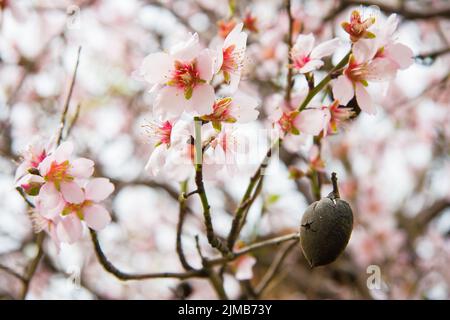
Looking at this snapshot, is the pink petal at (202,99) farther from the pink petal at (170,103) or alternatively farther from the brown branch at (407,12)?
the brown branch at (407,12)

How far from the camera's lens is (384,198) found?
4.98 m

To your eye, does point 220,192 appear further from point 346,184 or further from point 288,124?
point 288,124

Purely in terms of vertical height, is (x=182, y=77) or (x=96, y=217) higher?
(x=182, y=77)

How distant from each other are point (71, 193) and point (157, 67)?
1.16 feet

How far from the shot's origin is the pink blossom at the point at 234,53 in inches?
42.5

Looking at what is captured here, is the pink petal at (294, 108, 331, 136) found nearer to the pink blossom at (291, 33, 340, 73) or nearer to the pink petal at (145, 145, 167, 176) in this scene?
the pink blossom at (291, 33, 340, 73)

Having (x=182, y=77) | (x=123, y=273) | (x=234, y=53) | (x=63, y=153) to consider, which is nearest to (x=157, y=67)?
(x=182, y=77)

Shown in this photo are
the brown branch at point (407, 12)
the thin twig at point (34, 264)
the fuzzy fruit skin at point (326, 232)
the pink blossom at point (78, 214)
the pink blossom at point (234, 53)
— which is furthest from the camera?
the brown branch at point (407, 12)

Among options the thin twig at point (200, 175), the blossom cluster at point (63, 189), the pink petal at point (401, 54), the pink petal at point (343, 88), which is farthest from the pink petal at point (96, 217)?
the pink petal at point (401, 54)

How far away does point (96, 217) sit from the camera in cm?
122

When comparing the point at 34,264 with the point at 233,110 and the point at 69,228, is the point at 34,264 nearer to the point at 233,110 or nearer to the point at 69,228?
the point at 69,228

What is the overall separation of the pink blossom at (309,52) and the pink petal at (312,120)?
0.32ft
